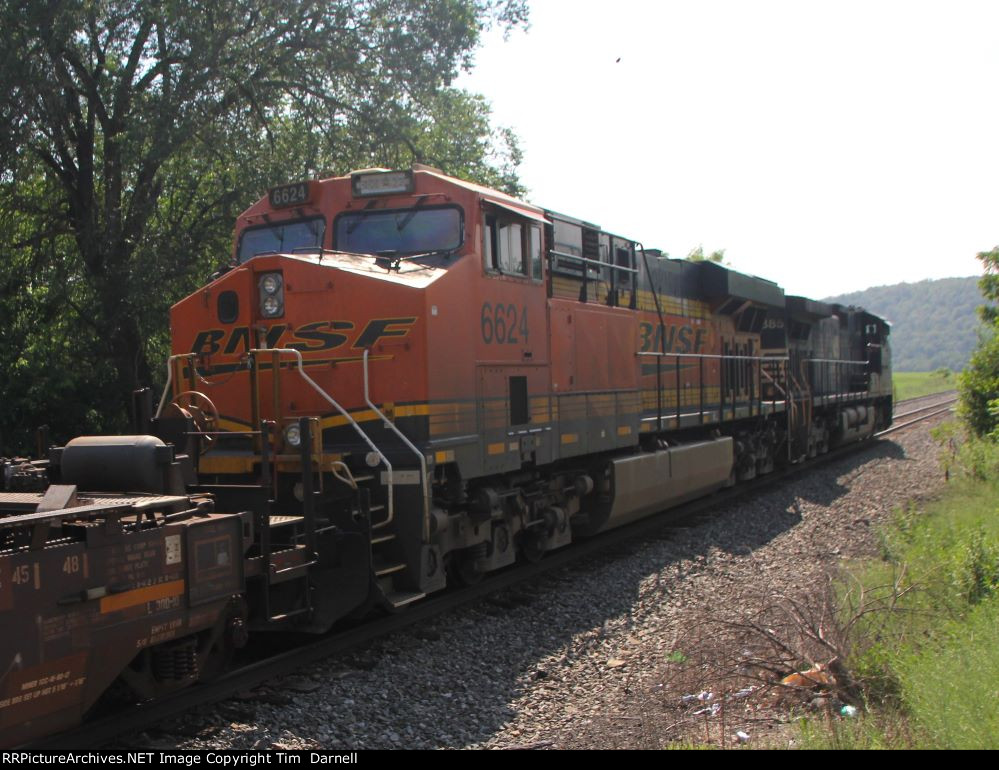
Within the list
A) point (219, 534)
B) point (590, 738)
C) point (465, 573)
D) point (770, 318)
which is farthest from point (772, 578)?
point (770, 318)

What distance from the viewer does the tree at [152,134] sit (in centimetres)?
1325

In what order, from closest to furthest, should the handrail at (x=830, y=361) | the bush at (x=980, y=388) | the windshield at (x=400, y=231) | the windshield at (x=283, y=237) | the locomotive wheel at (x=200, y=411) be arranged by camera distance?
the locomotive wheel at (x=200, y=411) → the windshield at (x=400, y=231) → the windshield at (x=283, y=237) → the bush at (x=980, y=388) → the handrail at (x=830, y=361)

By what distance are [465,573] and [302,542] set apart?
2405 millimetres

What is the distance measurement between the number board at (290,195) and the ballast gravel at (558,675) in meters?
3.83

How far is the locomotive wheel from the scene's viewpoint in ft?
21.5

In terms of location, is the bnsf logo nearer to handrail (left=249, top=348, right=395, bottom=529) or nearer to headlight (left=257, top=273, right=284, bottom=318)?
headlight (left=257, top=273, right=284, bottom=318)

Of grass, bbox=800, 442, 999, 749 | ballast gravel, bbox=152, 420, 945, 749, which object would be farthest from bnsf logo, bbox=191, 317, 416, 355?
grass, bbox=800, 442, 999, 749

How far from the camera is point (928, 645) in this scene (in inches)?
245

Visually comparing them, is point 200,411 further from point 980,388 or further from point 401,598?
point 980,388

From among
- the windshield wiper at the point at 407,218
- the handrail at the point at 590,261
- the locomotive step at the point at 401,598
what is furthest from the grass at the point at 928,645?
the windshield wiper at the point at 407,218

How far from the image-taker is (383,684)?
19.6 feet

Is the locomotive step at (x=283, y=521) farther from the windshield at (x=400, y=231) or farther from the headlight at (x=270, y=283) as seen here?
the windshield at (x=400, y=231)

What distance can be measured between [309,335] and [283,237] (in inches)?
64.7

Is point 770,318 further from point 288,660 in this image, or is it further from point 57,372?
point 288,660
